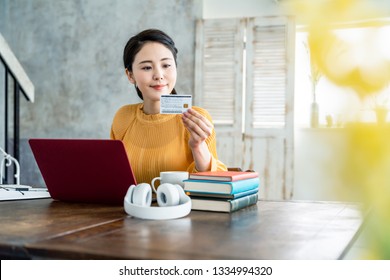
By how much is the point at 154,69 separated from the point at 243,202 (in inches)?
29.6

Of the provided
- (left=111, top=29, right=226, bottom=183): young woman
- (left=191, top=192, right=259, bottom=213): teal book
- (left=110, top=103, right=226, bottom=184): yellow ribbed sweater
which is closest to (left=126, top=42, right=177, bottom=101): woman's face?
(left=111, top=29, right=226, bottom=183): young woman

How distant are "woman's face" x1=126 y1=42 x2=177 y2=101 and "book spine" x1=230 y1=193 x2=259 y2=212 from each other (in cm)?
66

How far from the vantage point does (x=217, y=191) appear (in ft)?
3.91

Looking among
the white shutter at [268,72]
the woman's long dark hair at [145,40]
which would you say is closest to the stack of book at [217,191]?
the woman's long dark hair at [145,40]

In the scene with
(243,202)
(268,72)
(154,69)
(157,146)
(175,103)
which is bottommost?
(243,202)

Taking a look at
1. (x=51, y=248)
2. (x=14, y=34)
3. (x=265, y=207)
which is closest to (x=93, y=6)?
(x=14, y=34)

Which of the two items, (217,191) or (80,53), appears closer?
(217,191)

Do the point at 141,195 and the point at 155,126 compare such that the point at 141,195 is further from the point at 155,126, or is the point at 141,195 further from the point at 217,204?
the point at 155,126

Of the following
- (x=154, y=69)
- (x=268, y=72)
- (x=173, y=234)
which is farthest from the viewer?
(x=268, y=72)

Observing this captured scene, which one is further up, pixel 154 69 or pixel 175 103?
pixel 154 69

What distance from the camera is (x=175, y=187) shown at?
1113 millimetres

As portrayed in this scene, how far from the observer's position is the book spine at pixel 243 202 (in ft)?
3.87

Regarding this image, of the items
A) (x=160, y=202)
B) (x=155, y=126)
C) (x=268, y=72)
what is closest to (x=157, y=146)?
(x=155, y=126)

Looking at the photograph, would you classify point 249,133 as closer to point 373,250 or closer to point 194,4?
point 194,4
